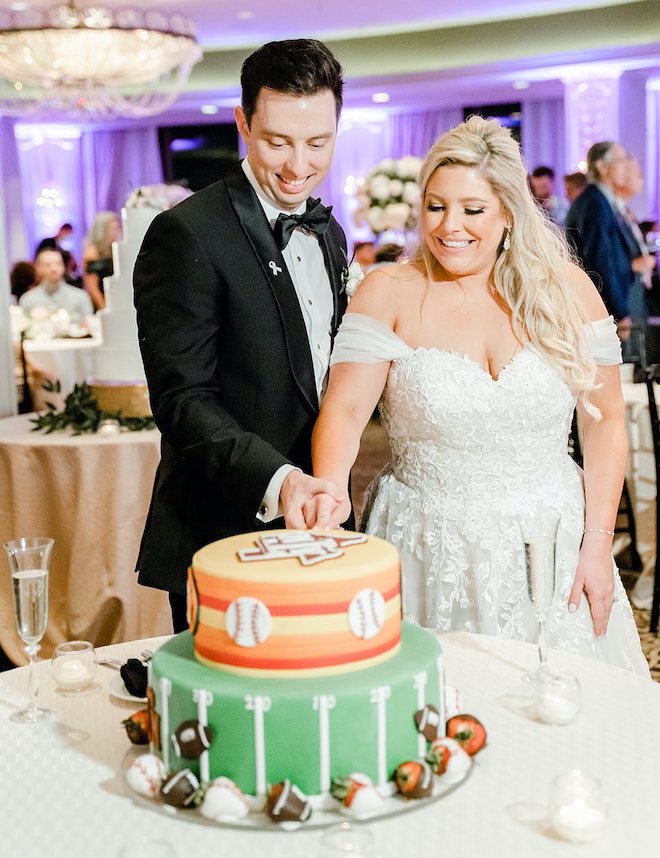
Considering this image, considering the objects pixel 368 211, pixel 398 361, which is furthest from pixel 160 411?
pixel 368 211

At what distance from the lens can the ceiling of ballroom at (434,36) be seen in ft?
31.2

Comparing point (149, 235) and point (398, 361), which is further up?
point (149, 235)

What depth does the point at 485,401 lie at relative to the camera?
229 centimetres

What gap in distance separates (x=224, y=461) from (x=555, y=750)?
892 mm

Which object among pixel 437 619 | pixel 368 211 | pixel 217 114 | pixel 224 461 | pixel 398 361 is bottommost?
pixel 437 619

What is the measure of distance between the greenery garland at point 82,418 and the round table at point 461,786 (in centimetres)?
252

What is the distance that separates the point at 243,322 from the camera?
2.14 metres

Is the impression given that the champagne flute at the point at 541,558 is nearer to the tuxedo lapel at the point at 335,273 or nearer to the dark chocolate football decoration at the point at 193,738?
the dark chocolate football decoration at the point at 193,738

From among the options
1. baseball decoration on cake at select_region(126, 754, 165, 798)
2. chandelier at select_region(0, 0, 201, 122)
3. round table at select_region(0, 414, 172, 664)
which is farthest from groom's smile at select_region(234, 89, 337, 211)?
chandelier at select_region(0, 0, 201, 122)

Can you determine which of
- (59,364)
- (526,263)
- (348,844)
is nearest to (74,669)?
(348,844)

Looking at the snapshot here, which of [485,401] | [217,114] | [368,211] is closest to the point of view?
[485,401]

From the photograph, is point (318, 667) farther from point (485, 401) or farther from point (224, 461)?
point (485, 401)

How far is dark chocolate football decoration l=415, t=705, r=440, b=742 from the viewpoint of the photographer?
1331 millimetres

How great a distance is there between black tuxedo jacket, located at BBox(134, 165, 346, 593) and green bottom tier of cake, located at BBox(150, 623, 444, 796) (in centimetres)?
71
